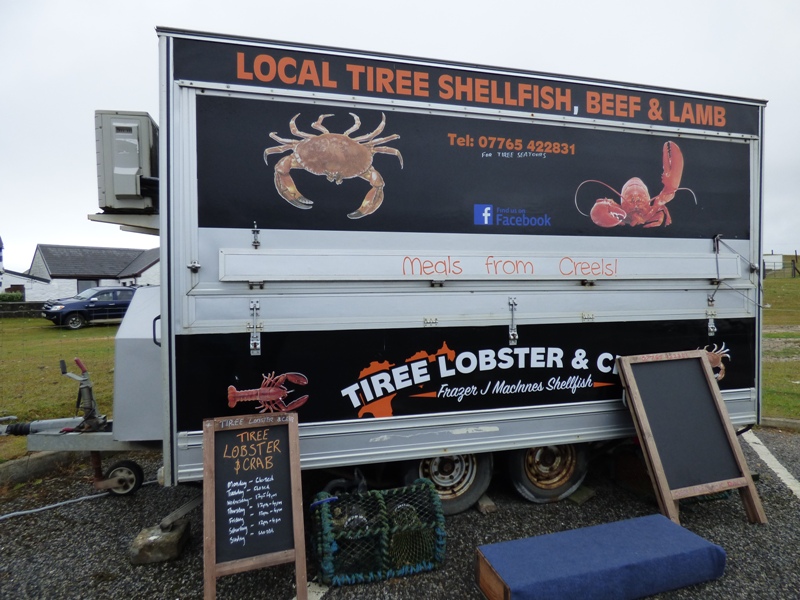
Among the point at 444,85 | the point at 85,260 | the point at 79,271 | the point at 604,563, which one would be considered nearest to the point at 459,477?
the point at 604,563

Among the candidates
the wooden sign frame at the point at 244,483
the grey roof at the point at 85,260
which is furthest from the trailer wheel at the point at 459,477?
the grey roof at the point at 85,260

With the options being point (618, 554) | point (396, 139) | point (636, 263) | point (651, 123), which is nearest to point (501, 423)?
point (618, 554)

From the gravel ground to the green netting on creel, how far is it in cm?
8

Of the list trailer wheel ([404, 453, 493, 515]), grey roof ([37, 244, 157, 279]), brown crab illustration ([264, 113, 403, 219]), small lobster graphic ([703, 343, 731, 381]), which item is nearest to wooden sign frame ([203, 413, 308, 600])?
trailer wheel ([404, 453, 493, 515])

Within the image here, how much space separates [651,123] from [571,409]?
2273 mm

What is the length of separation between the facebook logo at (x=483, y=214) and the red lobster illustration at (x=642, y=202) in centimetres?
70

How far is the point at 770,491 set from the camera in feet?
13.1

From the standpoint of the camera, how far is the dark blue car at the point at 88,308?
50.0 ft

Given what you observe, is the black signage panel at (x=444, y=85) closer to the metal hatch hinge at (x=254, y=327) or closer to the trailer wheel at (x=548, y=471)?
the metal hatch hinge at (x=254, y=327)

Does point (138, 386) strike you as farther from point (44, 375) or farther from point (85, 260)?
point (85, 260)

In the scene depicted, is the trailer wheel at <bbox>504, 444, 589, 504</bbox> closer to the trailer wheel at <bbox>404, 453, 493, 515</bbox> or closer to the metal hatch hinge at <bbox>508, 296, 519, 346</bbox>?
the trailer wheel at <bbox>404, 453, 493, 515</bbox>

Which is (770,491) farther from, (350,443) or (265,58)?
(265,58)

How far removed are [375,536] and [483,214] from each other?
7.33 feet

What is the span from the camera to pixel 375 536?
116 inches
